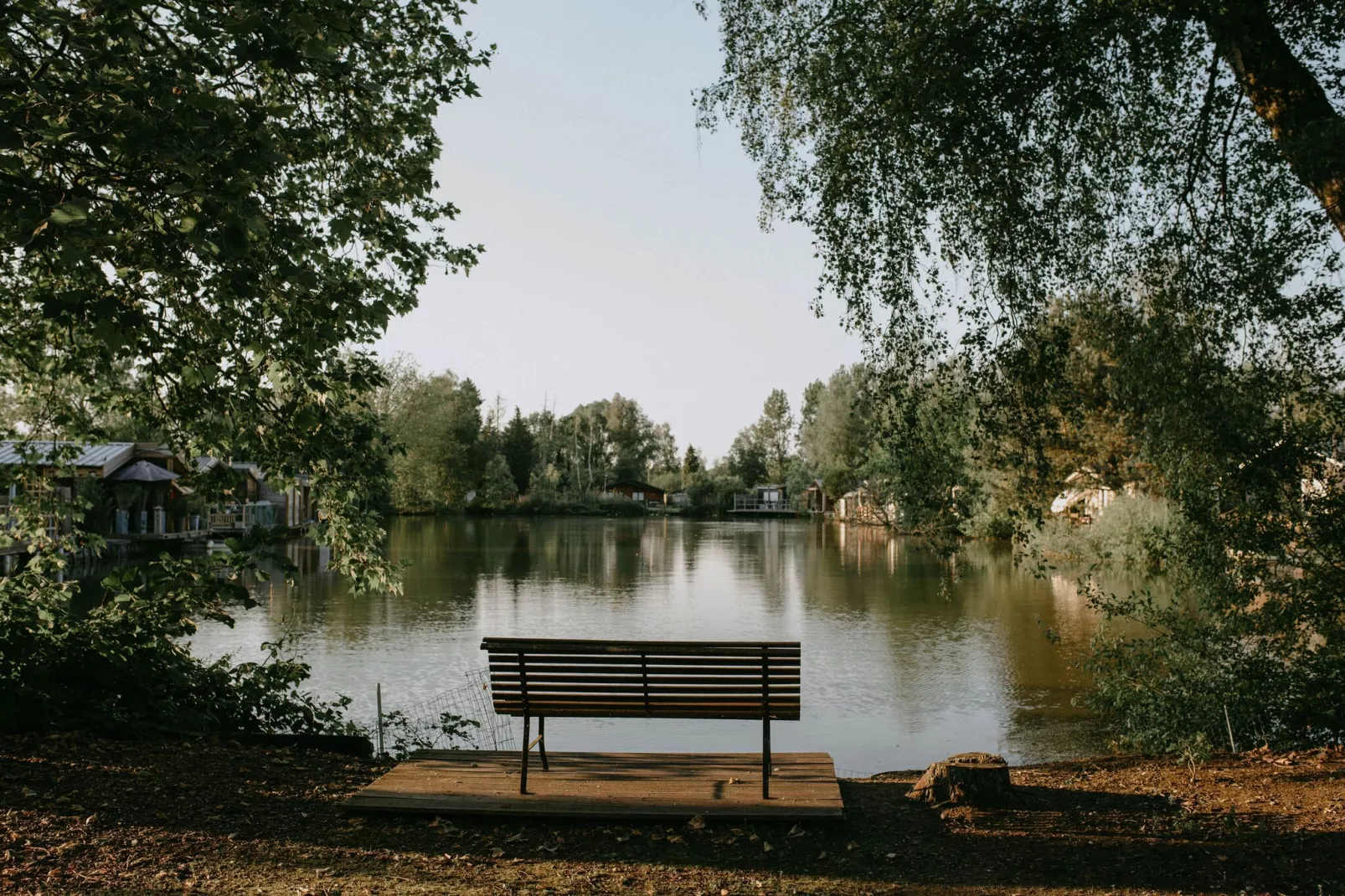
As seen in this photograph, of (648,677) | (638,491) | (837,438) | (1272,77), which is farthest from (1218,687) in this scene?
(638,491)

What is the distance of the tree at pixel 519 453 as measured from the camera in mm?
80938

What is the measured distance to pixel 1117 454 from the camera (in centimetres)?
2956

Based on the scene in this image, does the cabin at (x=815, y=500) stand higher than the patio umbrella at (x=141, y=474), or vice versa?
the patio umbrella at (x=141, y=474)

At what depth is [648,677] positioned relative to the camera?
5.52 meters

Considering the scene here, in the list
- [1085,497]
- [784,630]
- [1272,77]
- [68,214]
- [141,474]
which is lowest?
[784,630]

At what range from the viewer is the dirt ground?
429 cm

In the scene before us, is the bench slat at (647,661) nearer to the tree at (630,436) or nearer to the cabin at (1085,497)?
A: the cabin at (1085,497)

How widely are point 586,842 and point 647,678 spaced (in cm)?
97

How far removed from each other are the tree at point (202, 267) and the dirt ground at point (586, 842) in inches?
44.1

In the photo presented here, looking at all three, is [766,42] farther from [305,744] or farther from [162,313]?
[305,744]

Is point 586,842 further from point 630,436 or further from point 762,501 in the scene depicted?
point 630,436

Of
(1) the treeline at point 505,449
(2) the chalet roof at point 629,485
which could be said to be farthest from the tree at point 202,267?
A: (2) the chalet roof at point 629,485

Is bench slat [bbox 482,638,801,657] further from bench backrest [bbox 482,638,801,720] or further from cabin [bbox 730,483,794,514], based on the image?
cabin [bbox 730,483,794,514]

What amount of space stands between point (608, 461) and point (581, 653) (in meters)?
97.3
